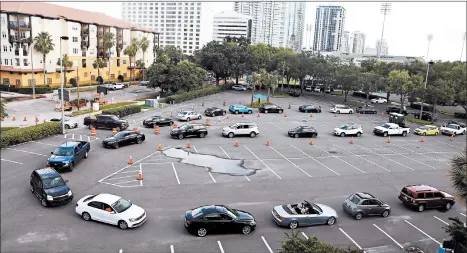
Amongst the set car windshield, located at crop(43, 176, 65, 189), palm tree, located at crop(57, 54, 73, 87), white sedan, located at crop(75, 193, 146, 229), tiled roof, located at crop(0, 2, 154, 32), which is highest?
tiled roof, located at crop(0, 2, 154, 32)

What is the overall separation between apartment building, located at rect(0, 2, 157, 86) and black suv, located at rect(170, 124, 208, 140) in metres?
20.5

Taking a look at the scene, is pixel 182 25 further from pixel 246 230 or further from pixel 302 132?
pixel 246 230

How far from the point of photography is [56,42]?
218ft

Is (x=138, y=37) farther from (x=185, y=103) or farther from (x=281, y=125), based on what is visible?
(x=281, y=125)

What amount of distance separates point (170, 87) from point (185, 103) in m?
5.07

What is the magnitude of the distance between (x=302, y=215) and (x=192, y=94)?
45017 millimetres

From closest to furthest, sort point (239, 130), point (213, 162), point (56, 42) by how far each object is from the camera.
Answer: point (213, 162)
point (239, 130)
point (56, 42)

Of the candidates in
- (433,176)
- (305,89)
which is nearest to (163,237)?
(433,176)

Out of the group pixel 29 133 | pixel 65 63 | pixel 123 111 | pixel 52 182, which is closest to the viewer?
pixel 52 182

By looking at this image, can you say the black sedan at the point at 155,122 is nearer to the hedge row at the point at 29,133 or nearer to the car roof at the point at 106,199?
the hedge row at the point at 29,133

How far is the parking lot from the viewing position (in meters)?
15.6

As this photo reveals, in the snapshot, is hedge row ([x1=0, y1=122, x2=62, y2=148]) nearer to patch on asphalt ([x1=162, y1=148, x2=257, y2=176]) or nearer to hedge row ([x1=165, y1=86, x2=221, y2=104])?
patch on asphalt ([x1=162, y1=148, x2=257, y2=176])

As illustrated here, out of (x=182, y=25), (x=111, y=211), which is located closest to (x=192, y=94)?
(x=111, y=211)

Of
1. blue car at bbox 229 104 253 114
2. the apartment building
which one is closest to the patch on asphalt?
blue car at bbox 229 104 253 114
